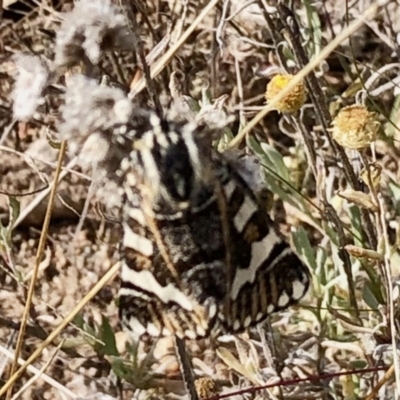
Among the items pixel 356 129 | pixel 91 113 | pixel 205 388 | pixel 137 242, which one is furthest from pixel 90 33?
pixel 205 388

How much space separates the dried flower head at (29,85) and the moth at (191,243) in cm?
13

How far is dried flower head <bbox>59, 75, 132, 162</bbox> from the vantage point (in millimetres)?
1081

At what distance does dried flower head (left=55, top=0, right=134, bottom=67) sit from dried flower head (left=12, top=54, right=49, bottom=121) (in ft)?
0.17

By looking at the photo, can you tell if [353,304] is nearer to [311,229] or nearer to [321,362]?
[321,362]

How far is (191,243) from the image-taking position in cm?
111

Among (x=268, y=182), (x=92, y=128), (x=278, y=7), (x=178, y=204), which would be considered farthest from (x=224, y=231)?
(x=268, y=182)

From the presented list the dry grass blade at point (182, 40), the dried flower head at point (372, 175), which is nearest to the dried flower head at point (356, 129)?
the dried flower head at point (372, 175)

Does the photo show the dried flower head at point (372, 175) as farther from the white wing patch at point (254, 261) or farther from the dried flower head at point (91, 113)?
the dried flower head at point (91, 113)

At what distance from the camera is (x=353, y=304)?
1.59 meters

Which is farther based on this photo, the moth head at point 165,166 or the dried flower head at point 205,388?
the dried flower head at point 205,388

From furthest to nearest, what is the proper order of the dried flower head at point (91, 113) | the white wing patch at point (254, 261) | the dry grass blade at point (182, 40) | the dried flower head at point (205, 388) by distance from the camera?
the dried flower head at point (205, 388) < the dry grass blade at point (182, 40) < the white wing patch at point (254, 261) < the dried flower head at point (91, 113)

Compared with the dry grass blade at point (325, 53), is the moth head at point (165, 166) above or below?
below

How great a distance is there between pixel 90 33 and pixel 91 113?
9 centimetres

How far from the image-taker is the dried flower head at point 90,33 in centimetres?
109
